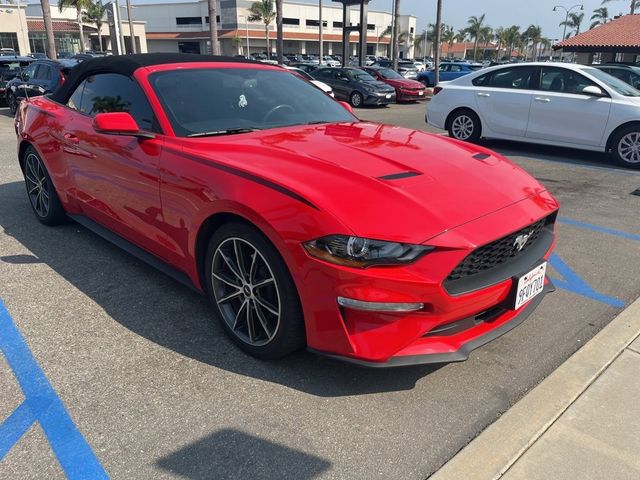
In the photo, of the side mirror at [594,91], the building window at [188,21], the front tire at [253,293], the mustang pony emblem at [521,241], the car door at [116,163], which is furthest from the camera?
the building window at [188,21]

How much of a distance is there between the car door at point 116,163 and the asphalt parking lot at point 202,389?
1.55 feet

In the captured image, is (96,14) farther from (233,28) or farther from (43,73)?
(43,73)

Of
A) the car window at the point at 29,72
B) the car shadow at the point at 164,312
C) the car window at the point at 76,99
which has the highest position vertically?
the car window at the point at 29,72

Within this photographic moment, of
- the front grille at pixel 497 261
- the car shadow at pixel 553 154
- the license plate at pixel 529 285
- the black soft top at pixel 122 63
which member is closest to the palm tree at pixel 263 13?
the car shadow at pixel 553 154

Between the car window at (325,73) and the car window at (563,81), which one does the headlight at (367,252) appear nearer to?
the car window at (563,81)

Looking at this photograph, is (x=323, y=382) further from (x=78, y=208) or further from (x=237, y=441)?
(x=78, y=208)

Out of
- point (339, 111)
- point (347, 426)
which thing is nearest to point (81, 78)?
point (339, 111)

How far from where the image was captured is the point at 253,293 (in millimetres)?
2834

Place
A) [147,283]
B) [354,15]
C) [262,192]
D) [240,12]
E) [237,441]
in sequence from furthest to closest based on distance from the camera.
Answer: [354,15], [240,12], [147,283], [262,192], [237,441]

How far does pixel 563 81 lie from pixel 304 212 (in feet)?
26.4

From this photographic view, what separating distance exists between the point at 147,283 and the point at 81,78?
1916 millimetres

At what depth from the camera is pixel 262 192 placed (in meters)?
2.62

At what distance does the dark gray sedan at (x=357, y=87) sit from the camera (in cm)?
1856

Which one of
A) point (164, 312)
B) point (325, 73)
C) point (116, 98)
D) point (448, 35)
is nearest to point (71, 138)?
point (116, 98)
